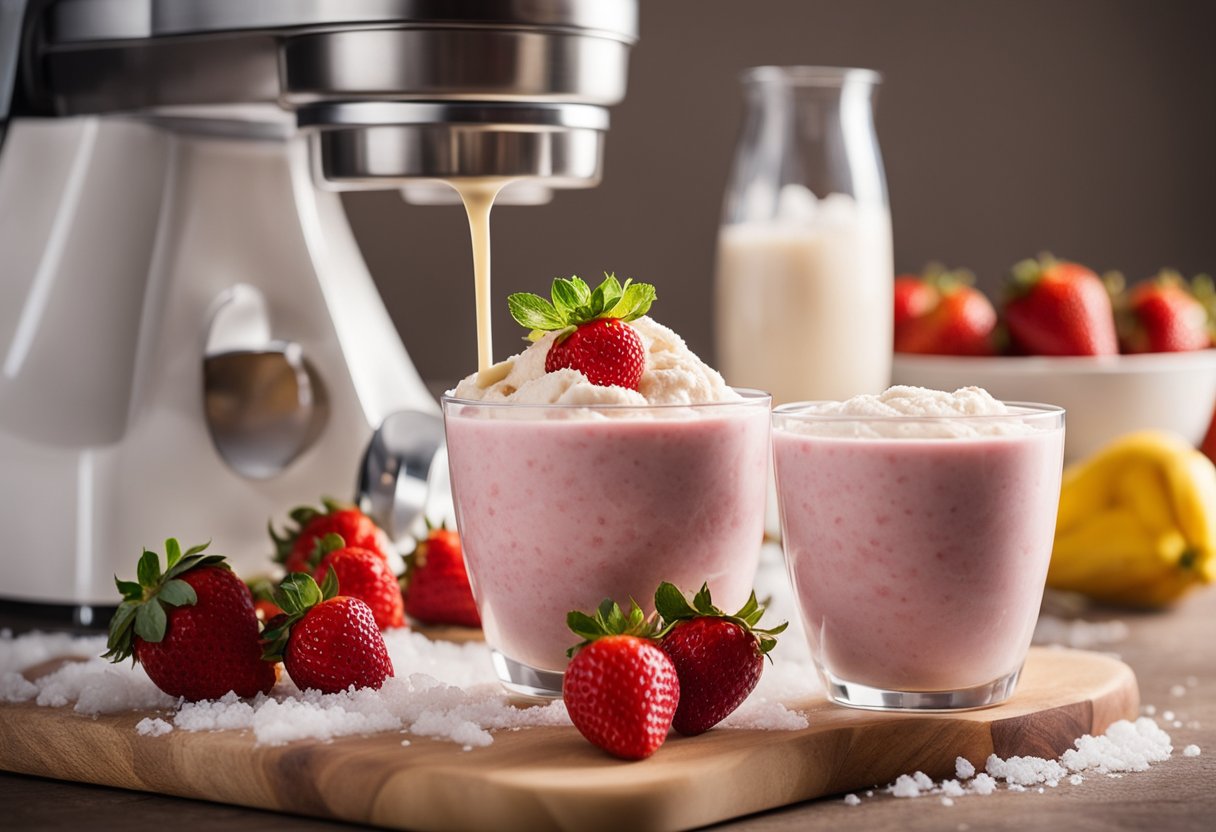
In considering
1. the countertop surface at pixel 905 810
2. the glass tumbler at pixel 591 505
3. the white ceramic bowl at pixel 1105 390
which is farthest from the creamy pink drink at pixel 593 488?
the white ceramic bowl at pixel 1105 390

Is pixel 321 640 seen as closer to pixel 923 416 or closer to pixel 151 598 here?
pixel 151 598

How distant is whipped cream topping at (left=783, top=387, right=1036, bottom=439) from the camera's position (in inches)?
→ 39.3

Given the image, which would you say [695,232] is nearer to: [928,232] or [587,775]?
[928,232]

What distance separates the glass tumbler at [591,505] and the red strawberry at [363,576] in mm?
146

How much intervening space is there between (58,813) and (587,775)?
320 millimetres

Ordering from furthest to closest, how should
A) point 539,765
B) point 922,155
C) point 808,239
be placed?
point 922,155 < point 808,239 < point 539,765

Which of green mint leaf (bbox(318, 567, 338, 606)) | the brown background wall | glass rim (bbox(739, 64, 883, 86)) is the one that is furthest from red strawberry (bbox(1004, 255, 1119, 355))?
green mint leaf (bbox(318, 567, 338, 606))

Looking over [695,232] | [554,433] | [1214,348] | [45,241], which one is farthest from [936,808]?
[695,232]

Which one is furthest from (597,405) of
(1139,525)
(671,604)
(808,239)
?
(808,239)

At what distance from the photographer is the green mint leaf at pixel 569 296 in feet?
3.41

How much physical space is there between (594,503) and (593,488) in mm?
11

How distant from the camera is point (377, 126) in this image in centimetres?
125

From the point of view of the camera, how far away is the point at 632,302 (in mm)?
1059

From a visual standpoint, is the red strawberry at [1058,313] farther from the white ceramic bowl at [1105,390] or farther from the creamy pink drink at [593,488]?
the creamy pink drink at [593,488]
